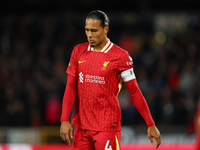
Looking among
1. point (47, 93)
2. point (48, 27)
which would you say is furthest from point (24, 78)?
point (48, 27)

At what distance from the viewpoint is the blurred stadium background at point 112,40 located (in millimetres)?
9039

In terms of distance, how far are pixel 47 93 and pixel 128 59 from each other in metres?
6.28

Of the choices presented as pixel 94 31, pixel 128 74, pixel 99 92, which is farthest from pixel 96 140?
pixel 94 31

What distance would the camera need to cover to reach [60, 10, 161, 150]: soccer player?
3.66 metres

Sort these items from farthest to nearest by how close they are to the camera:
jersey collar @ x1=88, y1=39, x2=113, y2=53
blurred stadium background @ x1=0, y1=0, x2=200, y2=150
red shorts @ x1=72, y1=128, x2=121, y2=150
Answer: blurred stadium background @ x1=0, y1=0, x2=200, y2=150
jersey collar @ x1=88, y1=39, x2=113, y2=53
red shorts @ x1=72, y1=128, x2=121, y2=150

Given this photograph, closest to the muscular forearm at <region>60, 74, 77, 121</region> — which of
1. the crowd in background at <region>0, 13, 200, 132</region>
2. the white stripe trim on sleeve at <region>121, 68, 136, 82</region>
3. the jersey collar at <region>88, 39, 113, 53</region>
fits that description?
the jersey collar at <region>88, 39, 113, 53</region>

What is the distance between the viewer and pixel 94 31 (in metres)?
3.66

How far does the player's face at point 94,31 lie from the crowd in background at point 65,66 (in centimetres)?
573

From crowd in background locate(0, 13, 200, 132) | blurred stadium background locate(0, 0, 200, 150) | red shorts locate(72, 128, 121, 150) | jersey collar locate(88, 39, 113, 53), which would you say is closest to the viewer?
red shorts locate(72, 128, 121, 150)

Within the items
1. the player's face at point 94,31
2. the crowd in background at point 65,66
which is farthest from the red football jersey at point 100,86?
the crowd in background at point 65,66

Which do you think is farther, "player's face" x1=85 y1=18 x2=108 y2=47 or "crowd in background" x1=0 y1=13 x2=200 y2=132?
"crowd in background" x1=0 y1=13 x2=200 y2=132

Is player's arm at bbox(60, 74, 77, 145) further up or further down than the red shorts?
further up

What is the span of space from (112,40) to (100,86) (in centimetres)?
898

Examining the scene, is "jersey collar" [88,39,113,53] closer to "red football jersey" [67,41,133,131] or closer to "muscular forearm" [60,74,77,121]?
"red football jersey" [67,41,133,131]
